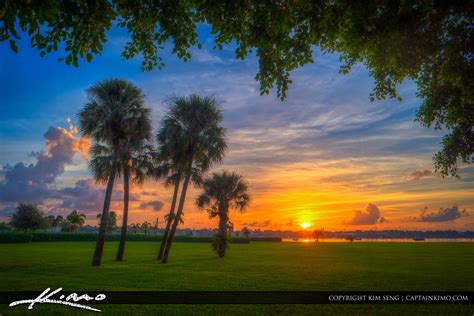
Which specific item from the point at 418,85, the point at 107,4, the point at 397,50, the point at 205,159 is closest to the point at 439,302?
the point at 397,50

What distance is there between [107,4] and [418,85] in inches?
543

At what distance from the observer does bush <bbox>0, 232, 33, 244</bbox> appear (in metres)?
64.9

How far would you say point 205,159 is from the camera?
1150 inches

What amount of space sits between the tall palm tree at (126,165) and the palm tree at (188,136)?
1.39 metres

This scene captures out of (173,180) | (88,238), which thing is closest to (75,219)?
(88,238)
